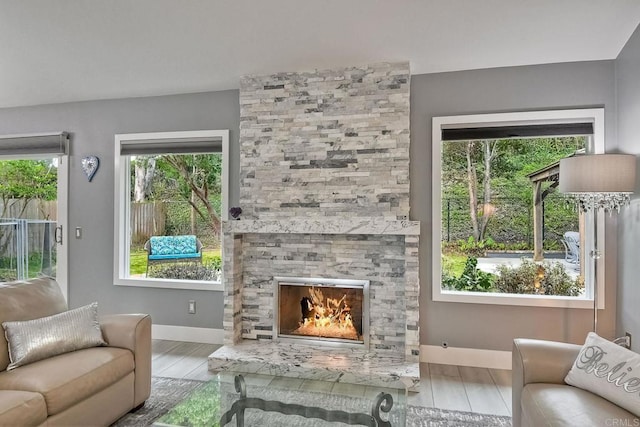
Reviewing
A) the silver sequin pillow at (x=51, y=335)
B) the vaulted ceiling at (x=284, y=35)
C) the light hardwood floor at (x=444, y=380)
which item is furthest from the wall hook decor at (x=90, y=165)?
the silver sequin pillow at (x=51, y=335)

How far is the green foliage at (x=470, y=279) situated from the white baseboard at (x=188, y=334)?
2382mm

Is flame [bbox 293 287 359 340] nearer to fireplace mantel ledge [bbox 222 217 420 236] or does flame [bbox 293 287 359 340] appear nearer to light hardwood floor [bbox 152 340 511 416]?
fireplace mantel ledge [bbox 222 217 420 236]

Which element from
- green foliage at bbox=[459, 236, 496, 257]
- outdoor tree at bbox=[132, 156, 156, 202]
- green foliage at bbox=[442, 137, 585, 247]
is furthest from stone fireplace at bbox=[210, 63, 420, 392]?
outdoor tree at bbox=[132, 156, 156, 202]

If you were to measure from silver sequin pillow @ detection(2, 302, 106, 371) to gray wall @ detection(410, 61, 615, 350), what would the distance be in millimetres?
2687

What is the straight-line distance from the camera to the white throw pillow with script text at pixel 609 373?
5.80ft

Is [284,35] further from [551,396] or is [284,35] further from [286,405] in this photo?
[551,396]

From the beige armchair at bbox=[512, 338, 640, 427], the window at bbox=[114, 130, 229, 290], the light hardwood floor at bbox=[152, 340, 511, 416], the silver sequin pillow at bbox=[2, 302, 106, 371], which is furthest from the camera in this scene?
the window at bbox=[114, 130, 229, 290]

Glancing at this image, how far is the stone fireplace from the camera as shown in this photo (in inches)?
135

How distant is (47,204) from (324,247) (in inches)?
140

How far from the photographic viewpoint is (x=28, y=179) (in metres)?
4.83

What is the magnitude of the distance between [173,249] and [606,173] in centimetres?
404

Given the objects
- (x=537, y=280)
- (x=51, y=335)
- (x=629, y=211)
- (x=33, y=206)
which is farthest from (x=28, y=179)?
(x=629, y=211)

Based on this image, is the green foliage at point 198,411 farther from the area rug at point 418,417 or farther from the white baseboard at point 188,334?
the white baseboard at point 188,334

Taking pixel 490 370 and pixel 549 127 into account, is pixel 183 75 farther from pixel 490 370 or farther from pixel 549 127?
pixel 490 370
